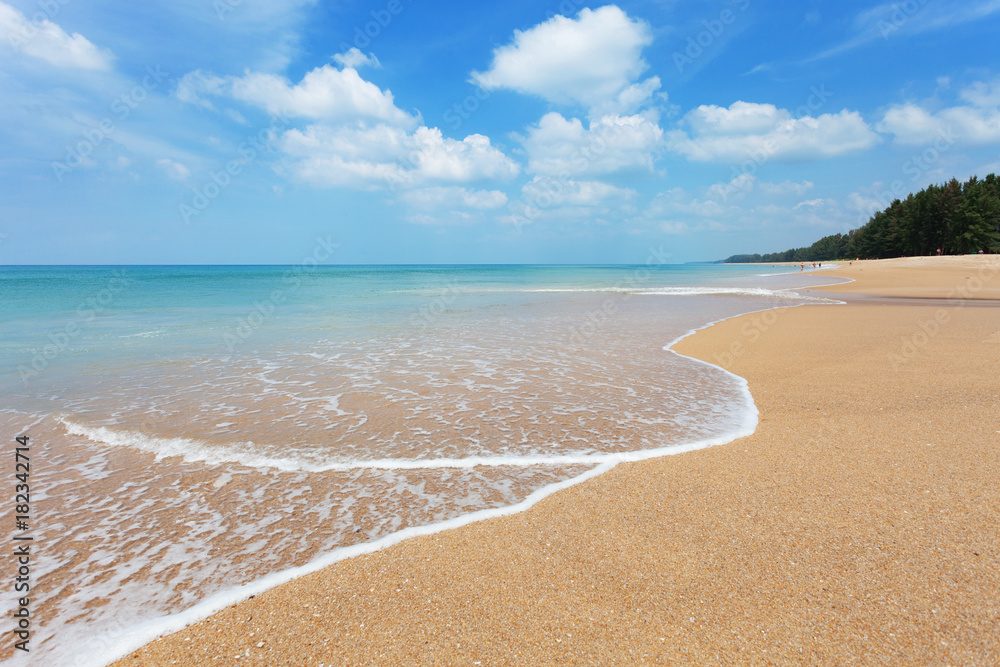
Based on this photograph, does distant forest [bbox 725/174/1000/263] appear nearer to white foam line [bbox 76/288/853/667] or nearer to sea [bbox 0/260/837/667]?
sea [bbox 0/260/837/667]

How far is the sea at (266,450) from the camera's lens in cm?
299

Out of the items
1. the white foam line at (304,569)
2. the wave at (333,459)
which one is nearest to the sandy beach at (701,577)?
the white foam line at (304,569)

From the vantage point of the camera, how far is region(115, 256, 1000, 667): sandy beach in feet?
7.52

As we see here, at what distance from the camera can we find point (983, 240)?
61.7 m

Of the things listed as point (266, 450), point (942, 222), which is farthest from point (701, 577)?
point (942, 222)

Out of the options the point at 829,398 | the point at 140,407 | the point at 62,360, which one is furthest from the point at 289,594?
the point at 62,360

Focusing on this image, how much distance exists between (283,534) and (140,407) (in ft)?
15.5

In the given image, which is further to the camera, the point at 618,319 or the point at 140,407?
the point at 618,319

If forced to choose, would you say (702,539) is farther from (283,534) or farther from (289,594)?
(283,534)

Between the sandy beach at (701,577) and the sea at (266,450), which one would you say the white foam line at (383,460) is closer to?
the sea at (266,450)

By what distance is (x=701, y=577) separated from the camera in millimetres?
2754

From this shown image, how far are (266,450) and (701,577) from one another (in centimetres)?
451

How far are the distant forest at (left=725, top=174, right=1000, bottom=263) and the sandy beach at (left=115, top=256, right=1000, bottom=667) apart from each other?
277 feet

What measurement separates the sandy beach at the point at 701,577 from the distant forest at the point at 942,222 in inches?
3326
